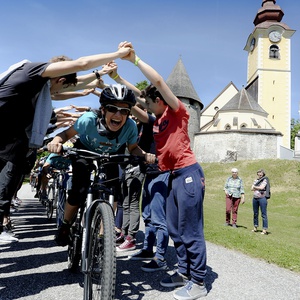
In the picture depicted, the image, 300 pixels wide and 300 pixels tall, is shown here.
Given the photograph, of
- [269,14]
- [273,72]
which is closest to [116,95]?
[273,72]

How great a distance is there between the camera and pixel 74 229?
3371mm

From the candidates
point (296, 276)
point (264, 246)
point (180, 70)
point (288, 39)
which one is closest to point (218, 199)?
point (264, 246)

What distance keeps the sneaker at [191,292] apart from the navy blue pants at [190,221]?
2.3 inches

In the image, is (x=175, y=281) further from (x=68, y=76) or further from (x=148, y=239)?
(x=68, y=76)

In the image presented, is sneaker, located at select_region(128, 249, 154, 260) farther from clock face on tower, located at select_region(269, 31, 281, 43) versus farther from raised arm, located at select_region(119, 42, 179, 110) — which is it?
clock face on tower, located at select_region(269, 31, 281, 43)

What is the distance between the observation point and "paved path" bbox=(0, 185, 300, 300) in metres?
3.10

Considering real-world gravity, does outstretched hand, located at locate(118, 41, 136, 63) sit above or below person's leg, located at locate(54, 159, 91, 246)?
above

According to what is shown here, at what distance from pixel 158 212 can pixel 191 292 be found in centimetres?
133

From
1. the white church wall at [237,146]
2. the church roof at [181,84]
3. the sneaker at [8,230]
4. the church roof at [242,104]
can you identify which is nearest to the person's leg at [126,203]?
the sneaker at [8,230]

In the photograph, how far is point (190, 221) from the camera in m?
3.27

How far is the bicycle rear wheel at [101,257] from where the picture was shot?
2.32m

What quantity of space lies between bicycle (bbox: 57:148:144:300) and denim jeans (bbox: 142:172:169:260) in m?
1.16

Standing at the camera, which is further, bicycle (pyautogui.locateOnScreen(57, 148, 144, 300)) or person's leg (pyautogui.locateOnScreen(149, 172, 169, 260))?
person's leg (pyautogui.locateOnScreen(149, 172, 169, 260))

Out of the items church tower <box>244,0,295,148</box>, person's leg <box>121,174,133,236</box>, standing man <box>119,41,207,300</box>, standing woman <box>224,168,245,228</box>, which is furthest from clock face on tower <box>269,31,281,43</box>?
standing man <box>119,41,207,300</box>
